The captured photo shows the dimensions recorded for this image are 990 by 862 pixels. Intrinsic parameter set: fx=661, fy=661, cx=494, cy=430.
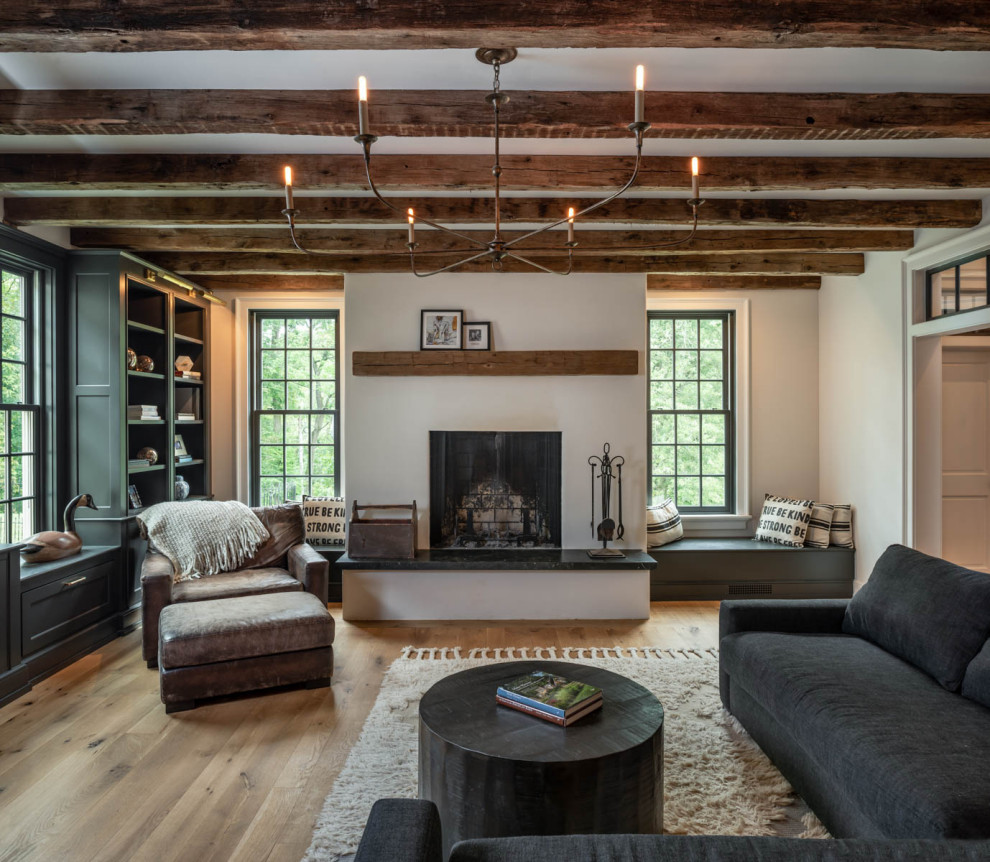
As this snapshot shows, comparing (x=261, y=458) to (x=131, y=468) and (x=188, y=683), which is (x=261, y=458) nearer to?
(x=131, y=468)

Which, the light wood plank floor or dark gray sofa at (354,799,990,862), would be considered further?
the light wood plank floor

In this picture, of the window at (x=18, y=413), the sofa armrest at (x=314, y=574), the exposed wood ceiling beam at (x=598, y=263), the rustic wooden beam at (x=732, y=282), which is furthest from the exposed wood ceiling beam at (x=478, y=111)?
the rustic wooden beam at (x=732, y=282)

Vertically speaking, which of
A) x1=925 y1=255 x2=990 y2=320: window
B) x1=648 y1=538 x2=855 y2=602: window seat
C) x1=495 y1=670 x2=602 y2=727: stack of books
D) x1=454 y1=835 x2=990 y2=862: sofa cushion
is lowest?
x1=648 y1=538 x2=855 y2=602: window seat

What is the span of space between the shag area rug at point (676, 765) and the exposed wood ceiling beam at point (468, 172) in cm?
253

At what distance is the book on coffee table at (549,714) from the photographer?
217 cm

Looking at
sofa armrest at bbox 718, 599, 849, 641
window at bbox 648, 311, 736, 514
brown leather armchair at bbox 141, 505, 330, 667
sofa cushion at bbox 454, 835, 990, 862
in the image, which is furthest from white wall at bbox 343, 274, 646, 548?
sofa cushion at bbox 454, 835, 990, 862

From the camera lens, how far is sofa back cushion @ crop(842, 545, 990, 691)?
237 centimetres

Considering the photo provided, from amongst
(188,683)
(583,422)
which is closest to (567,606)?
(583,422)

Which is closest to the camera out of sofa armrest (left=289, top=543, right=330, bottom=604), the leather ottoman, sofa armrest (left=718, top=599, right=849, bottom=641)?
sofa armrest (left=718, top=599, right=849, bottom=641)

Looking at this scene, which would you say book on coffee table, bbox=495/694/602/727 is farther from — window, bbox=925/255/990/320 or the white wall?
window, bbox=925/255/990/320

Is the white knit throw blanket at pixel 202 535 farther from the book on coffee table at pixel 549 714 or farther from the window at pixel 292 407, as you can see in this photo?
the book on coffee table at pixel 549 714

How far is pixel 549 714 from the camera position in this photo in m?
2.20

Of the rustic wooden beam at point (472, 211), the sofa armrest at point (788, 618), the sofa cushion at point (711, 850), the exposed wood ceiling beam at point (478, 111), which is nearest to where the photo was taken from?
the sofa cushion at point (711, 850)

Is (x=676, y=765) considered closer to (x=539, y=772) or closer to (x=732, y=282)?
(x=539, y=772)
